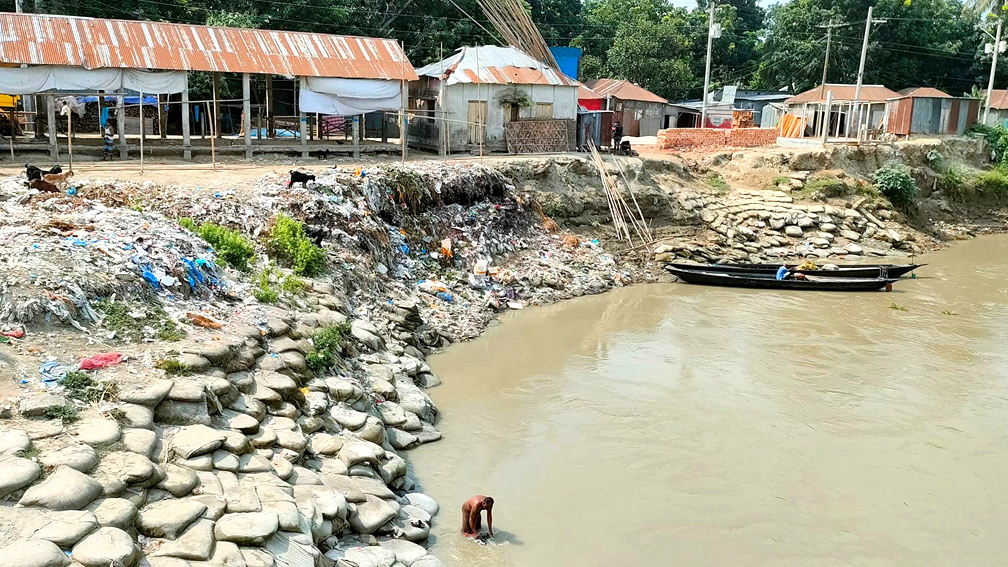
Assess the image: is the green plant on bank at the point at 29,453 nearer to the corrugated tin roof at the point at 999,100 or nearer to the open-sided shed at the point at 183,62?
the open-sided shed at the point at 183,62

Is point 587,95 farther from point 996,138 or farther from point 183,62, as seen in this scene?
point 183,62

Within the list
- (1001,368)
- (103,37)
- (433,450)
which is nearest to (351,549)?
(433,450)

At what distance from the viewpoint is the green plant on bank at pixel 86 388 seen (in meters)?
6.72

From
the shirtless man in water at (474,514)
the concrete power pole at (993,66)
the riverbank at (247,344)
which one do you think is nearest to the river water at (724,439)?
the shirtless man in water at (474,514)

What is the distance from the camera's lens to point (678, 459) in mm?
9141

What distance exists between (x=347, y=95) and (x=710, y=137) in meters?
12.4

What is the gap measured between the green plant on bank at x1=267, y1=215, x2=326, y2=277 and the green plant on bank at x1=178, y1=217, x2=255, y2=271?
0.53m

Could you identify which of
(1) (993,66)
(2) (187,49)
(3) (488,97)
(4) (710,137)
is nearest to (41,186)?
(2) (187,49)

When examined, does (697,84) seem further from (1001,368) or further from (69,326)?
(69,326)

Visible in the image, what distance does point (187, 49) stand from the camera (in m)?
18.6

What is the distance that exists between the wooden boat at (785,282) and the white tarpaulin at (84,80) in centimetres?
1258

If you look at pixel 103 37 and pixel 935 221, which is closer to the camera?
pixel 103 37

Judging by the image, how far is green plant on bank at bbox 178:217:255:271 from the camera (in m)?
11.2

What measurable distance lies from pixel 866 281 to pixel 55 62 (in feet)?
60.3
